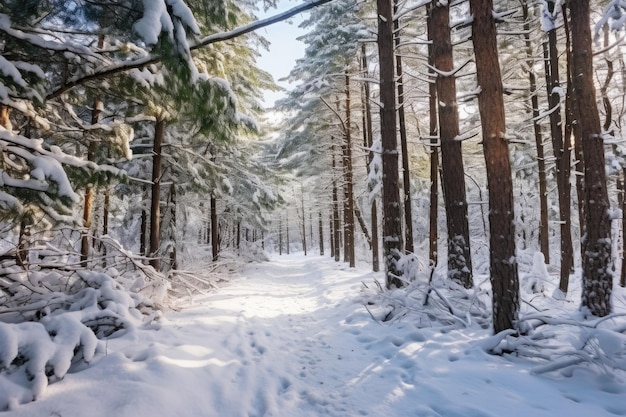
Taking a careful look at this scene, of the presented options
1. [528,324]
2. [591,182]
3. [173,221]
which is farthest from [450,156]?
[173,221]

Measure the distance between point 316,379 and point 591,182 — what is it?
477cm

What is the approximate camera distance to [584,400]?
2.99 meters

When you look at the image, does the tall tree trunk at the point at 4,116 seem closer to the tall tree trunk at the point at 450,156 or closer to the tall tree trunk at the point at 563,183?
the tall tree trunk at the point at 450,156

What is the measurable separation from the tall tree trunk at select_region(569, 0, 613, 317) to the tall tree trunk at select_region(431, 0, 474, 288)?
2.29 m

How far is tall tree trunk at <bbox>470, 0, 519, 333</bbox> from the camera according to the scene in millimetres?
4539

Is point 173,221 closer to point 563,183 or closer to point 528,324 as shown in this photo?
point 528,324

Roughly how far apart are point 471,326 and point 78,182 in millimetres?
6700

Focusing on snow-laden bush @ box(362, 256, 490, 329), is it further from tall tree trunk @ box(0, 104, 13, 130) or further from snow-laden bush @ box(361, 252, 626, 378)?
tall tree trunk @ box(0, 104, 13, 130)

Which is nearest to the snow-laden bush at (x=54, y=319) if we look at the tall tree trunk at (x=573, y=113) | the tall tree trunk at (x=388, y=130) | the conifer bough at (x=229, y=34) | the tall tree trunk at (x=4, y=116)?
the tall tree trunk at (x=4, y=116)

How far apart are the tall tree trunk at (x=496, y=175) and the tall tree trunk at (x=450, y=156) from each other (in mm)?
2518

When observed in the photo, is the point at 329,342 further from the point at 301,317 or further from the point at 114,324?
the point at 114,324

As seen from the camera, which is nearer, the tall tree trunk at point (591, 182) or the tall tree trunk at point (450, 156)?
the tall tree trunk at point (591, 182)

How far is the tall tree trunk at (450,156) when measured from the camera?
7.17 meters

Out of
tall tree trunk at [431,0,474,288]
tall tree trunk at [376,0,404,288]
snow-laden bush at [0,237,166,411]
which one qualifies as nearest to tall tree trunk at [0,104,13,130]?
snow-laden bush at [0,237,166,411]
